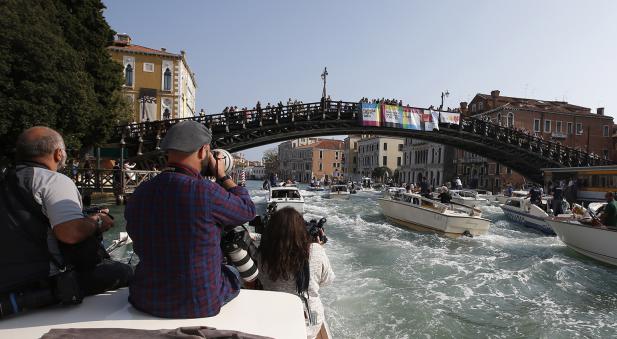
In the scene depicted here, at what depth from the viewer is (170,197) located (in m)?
1.74

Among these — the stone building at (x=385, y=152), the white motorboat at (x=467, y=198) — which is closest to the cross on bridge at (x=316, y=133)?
the white motorboat at (x=467, y=198)

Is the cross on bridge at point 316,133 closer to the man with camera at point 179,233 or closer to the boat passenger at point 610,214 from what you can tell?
the boat passenger at point 610,214

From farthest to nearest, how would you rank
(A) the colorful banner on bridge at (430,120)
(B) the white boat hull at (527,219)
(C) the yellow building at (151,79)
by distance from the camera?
(C) the yellow building at (151,79)
(A) the colorful banner on bridge at (430,120)
(B) the white boat hull at (527,219)

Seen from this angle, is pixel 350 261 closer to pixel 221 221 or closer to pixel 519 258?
pixel 519 258

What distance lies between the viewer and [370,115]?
24.0m

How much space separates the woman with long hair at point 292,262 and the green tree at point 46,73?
42.9ft

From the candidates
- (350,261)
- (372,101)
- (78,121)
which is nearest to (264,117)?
(372,101)

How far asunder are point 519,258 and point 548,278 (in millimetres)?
1954

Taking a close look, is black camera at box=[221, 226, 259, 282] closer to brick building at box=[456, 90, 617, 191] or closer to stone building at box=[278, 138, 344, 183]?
brick building at box=[456, 90, 617, 191]

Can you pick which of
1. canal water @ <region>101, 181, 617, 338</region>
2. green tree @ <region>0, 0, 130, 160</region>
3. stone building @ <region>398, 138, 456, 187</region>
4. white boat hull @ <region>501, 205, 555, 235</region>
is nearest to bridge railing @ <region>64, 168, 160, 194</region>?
green tree @ <region>0, 0, 130, 160</region>

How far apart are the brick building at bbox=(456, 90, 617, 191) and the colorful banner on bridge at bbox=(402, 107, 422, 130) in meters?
21.5

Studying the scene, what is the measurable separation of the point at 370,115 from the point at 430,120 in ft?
13.2

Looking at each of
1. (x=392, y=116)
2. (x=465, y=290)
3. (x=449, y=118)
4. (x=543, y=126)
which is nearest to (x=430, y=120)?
(x=449, y=118)

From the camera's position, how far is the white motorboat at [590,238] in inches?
370
